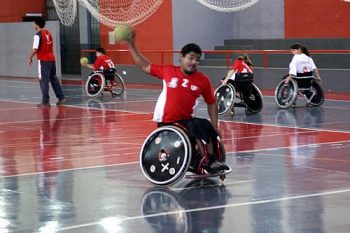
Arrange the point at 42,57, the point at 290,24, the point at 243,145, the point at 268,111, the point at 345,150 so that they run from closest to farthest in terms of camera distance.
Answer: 1. the point at 345,150
2. the point at 243,145
3. the point at 268,111
4. the point at 42,57
5. the point at 290,24

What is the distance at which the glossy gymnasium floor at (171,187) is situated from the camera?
375 inches

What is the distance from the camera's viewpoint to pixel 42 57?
84.3ft

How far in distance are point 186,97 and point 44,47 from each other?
14.5 meters

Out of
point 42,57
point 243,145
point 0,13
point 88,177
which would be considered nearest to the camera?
point 88,177

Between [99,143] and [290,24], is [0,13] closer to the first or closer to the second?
[290,24]

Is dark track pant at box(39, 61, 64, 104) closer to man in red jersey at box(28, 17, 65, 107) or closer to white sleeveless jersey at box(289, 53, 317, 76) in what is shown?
man in red jersey at box(28, 17, 65, 107)

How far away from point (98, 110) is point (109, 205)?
13.7 metres

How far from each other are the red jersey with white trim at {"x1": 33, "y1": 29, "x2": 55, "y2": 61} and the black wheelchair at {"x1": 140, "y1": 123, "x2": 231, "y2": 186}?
47.2 feet

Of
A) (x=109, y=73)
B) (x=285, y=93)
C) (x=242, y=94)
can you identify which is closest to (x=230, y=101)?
(x=242, y=94)

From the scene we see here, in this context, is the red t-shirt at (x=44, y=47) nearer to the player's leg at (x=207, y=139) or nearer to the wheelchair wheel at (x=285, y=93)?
the wheelchair wheel at (x=285, y=93)

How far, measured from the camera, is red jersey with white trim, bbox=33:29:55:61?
84.0 feet

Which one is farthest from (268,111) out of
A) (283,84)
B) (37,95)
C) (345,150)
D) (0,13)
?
(0,13)

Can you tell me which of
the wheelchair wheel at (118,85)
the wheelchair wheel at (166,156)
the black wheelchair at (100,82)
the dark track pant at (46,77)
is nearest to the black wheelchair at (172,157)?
the wheelchair wheel at (166,156)

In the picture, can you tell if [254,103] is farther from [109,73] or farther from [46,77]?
[109,73]
